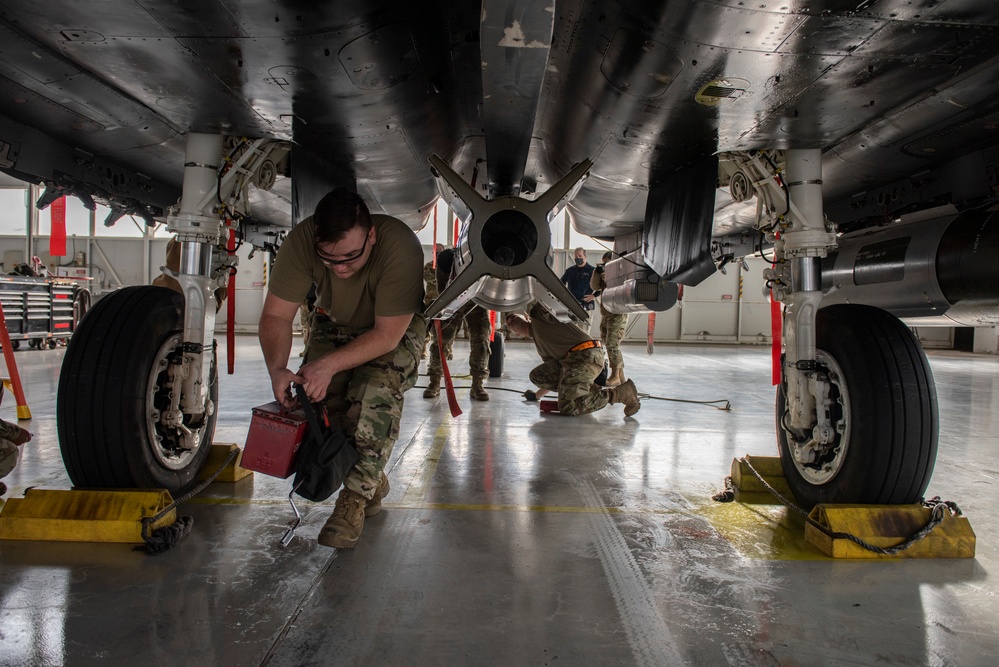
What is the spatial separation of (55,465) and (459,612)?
9.25ft

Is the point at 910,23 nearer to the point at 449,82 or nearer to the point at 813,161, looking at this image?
the point at 813,161

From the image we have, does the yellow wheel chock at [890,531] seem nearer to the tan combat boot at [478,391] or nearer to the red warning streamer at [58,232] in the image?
the tan combat boot at [478,391]

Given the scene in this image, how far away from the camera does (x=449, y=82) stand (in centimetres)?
236

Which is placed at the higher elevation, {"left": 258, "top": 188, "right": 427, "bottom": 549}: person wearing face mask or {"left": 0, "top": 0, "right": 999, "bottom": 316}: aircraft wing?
{"left": 0, "top": 0, "right": 999, "bottom": 316}: aircraft wing

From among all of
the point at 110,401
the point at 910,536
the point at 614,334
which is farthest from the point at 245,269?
→ the point at 910,536

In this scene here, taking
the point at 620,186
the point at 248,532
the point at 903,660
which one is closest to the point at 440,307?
the point at 248,532

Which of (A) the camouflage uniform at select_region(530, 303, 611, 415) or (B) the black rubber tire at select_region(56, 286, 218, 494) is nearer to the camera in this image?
(B) the black rubber tire at select_region(56, 286, 218, 494)

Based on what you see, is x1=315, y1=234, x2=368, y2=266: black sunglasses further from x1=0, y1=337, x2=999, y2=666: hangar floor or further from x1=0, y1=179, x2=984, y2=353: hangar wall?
x1=0, y1=179, x2=984, y2=353: hangar wall

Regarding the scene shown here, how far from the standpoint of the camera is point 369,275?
95.4 inches

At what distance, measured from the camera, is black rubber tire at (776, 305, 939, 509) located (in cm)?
231

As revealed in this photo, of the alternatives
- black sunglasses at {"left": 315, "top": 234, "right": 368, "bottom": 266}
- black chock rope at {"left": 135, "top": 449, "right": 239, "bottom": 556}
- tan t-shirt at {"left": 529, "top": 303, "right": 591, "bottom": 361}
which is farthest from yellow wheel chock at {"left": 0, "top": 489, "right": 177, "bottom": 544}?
tan t-shirt at {"left": 529, "top": 303, "right": 591, "bottom": 361}

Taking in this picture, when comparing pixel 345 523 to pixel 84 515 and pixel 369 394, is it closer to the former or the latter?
pixel 369 394

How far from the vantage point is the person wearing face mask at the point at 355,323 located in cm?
215

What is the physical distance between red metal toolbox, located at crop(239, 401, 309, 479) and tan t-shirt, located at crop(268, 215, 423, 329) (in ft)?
1.71
